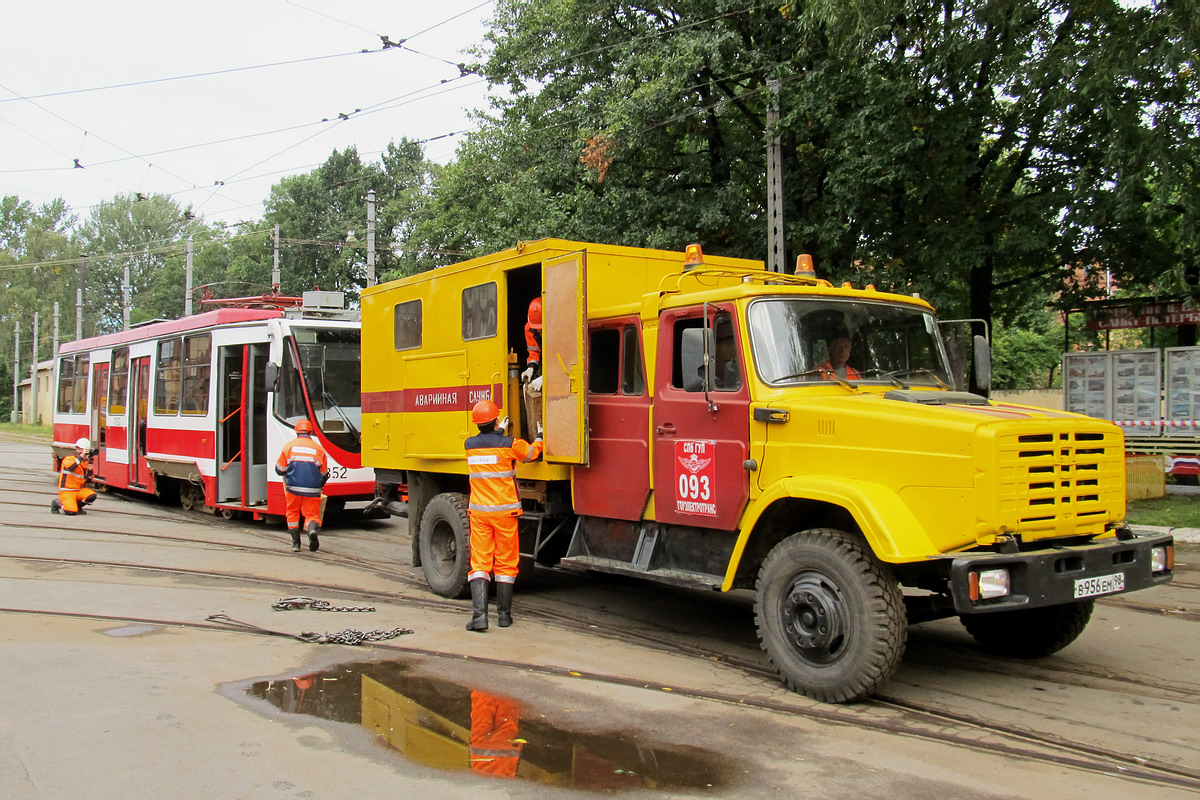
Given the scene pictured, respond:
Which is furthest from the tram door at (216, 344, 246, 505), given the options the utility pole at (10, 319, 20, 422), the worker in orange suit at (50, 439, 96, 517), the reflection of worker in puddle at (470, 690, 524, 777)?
the utility pole at (10, 319, 20, 422)

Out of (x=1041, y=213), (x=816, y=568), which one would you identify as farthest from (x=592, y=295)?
(x=1041, y=213)

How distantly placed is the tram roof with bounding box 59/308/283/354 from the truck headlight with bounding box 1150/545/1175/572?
1134 cm

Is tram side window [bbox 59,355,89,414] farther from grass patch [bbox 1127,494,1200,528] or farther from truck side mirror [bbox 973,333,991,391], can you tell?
grass patch [bbox 1127,494,1200,528]

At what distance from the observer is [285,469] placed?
11.9m

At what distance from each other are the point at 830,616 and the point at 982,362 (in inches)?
107

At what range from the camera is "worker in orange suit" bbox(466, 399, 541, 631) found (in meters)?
7.75

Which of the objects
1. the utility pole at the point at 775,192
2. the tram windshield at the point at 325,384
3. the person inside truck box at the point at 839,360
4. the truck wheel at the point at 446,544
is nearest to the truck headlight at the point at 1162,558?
the person inside truck box at the point at 839,360

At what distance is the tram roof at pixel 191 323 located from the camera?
1421cm

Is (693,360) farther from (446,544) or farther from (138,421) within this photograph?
(138,421)

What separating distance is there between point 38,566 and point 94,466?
9899 millimetres

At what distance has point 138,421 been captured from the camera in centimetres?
1728

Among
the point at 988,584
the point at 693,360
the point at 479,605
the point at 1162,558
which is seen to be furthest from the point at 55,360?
the point at 1162,558

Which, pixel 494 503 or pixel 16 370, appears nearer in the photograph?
pixel 494 503

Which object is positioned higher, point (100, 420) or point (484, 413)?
point (484, 413)
